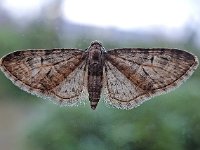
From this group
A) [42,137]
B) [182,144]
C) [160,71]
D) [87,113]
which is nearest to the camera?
[160,71]

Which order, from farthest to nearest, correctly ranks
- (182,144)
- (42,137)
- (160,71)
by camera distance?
(42,137)
(182,144)
(160,71)

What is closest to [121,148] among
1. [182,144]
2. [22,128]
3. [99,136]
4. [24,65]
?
[99,136]

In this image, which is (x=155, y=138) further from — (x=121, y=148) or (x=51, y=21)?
(x=51, y=21)
